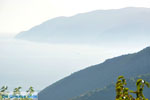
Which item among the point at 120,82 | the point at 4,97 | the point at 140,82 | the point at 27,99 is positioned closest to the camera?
the point at 140,82

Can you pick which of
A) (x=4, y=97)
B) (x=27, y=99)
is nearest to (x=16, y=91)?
(x=27, y=99)

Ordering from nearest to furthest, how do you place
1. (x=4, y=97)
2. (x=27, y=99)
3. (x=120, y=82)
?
(x=120, y=82) < (x=27, y=99) < (x=4, y=97)

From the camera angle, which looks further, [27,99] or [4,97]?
[4,97]

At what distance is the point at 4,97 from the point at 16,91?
558 centimetres

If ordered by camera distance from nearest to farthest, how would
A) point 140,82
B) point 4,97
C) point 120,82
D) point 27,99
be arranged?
point 140,82, point 120,82, point 27,99, point 4,97

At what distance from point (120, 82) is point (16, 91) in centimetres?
3409

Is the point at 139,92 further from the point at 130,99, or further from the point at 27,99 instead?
the point at 27,99

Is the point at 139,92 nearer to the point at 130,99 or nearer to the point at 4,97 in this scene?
the point at 130,99

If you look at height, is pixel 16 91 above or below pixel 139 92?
above

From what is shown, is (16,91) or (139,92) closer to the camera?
(139,92)

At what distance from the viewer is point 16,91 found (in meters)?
45.8

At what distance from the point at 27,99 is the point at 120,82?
3212 cm

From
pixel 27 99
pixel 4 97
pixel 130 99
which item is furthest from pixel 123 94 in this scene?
pixel 4 97

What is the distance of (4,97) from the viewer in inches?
1996
